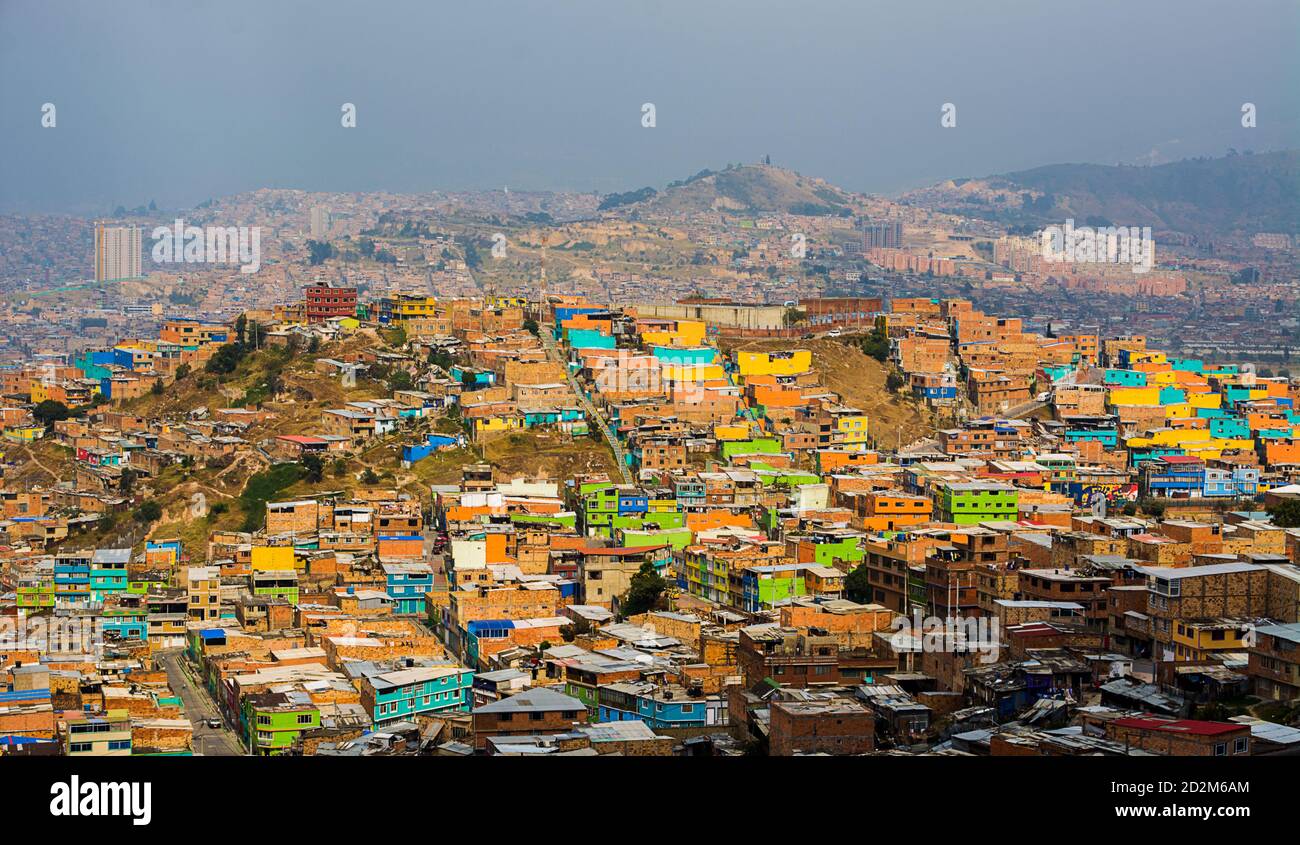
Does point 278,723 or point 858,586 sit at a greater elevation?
point 858,586

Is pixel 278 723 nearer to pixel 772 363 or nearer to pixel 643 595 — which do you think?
pixel 643 595

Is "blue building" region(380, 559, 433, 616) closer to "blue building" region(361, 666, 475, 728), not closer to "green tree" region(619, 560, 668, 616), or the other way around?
"green tree" region(619, 560, 668, 616)

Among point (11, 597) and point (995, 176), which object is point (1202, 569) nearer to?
point (11, 597)

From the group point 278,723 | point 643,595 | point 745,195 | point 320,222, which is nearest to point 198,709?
point 278,723

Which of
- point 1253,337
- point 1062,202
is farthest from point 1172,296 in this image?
point 1062,202

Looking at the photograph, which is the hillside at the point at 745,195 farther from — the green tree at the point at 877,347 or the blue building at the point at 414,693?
the blue building at the point at 414,693

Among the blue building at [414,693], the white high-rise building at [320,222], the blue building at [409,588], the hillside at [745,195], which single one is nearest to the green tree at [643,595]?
the blue building at [409,588]

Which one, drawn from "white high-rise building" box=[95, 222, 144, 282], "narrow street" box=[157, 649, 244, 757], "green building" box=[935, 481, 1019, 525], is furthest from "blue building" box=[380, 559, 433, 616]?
"white high-rise building" box=[95, 222, 144, 282]
